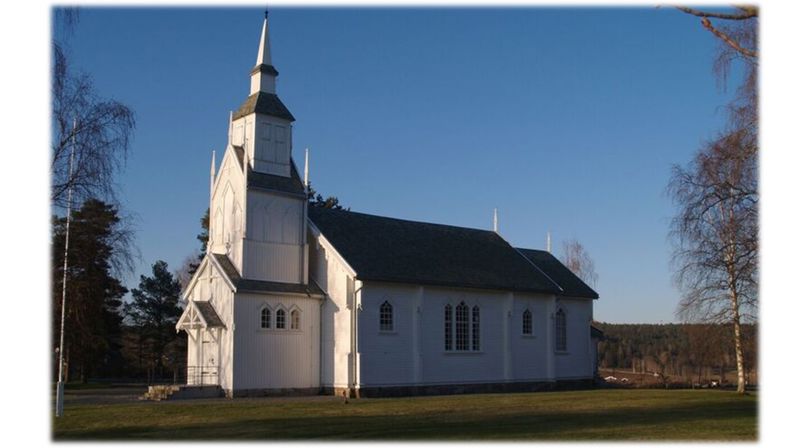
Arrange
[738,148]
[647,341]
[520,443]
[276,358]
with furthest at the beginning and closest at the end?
[647,341] → [276,358] → [738,148] → [520,443]

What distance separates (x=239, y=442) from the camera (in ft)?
61.7

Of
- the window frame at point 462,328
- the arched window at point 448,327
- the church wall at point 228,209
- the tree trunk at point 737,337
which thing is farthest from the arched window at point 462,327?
the tree trunk at point 737,337

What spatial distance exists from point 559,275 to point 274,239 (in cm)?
1914

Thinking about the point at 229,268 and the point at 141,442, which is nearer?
the point at 141,442

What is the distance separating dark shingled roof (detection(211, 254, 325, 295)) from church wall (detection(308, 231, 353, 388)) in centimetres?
69

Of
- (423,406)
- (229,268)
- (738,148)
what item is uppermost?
(738,148)

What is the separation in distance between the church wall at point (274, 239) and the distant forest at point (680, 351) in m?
19.0

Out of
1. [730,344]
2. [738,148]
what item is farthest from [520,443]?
[730,344]

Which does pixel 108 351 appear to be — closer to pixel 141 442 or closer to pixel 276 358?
pixel 276 358

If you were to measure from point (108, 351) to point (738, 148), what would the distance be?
47.5 meters

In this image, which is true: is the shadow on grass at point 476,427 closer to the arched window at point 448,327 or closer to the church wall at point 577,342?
the arched window at point 448,327

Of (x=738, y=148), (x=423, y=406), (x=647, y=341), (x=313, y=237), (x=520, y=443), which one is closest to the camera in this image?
(x=520, y=443)

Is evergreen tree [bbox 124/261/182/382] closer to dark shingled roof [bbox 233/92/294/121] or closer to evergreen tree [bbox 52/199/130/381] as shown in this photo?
evergreen tree [bbox 52/199/130/381]

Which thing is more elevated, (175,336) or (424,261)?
(424,261)
